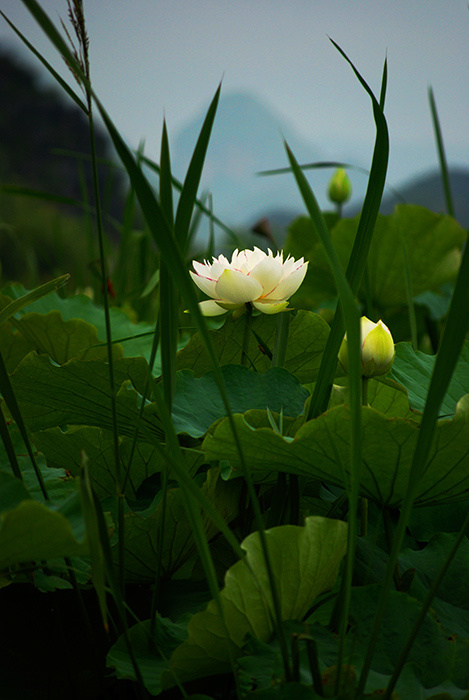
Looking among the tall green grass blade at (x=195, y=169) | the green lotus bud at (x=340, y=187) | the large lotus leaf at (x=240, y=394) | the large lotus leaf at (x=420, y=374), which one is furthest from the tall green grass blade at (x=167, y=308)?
the green lotus bud at (x=340, y=187)

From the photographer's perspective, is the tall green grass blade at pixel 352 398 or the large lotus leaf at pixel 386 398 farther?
the large lotus leaf at pixel 386 398

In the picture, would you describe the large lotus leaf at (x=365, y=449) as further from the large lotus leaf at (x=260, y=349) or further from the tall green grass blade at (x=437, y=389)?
the large lotus leaf at (x=260, y=349)

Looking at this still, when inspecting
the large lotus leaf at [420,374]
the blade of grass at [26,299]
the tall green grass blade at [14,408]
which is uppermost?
the blade of grass at [26,299]

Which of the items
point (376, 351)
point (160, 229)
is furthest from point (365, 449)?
point (160, 229)

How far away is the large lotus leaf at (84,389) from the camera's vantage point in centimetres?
41

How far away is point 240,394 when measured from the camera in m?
0.46

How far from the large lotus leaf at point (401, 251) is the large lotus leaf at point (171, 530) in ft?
2.65

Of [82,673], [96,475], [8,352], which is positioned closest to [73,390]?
[96,475]

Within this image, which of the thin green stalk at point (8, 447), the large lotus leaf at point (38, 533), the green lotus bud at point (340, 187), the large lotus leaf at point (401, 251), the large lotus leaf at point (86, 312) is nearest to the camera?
the large lotus leaf at point (38, 533)

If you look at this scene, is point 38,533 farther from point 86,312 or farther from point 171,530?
point 86,312

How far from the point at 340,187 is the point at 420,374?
1.00 metres

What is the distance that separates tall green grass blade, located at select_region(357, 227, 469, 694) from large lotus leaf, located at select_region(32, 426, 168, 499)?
0.72 feet

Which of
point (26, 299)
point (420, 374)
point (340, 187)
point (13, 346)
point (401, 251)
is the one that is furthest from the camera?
point (340, 187)

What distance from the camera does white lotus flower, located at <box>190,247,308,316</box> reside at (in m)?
0.46
